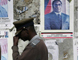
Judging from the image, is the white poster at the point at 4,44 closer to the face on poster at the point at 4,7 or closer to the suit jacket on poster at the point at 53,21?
the face on poster at the point at 4,7

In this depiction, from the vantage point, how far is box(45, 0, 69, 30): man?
160 cm

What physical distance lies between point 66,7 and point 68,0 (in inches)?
3.6

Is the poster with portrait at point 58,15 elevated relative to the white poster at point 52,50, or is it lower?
elevated

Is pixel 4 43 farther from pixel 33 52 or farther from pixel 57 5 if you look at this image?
pixel 57 5

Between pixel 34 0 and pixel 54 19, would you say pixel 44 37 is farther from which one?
pixel 34 0

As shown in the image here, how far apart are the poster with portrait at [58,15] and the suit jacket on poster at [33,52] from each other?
48 centimetres

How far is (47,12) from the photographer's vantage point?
160cm

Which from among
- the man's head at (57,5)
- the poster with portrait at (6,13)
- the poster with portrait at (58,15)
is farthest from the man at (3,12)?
the man's head at (57,5)

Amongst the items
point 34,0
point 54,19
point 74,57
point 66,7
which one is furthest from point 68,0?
point 74,57

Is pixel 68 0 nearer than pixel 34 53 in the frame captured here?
No

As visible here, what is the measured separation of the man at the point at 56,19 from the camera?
1.60m

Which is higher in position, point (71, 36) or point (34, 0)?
point (34, 0)

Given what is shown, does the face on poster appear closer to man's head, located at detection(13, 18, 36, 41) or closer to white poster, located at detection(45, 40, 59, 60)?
man's head, located at detection(13, 18, 36, 41)

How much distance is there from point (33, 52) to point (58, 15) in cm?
69
